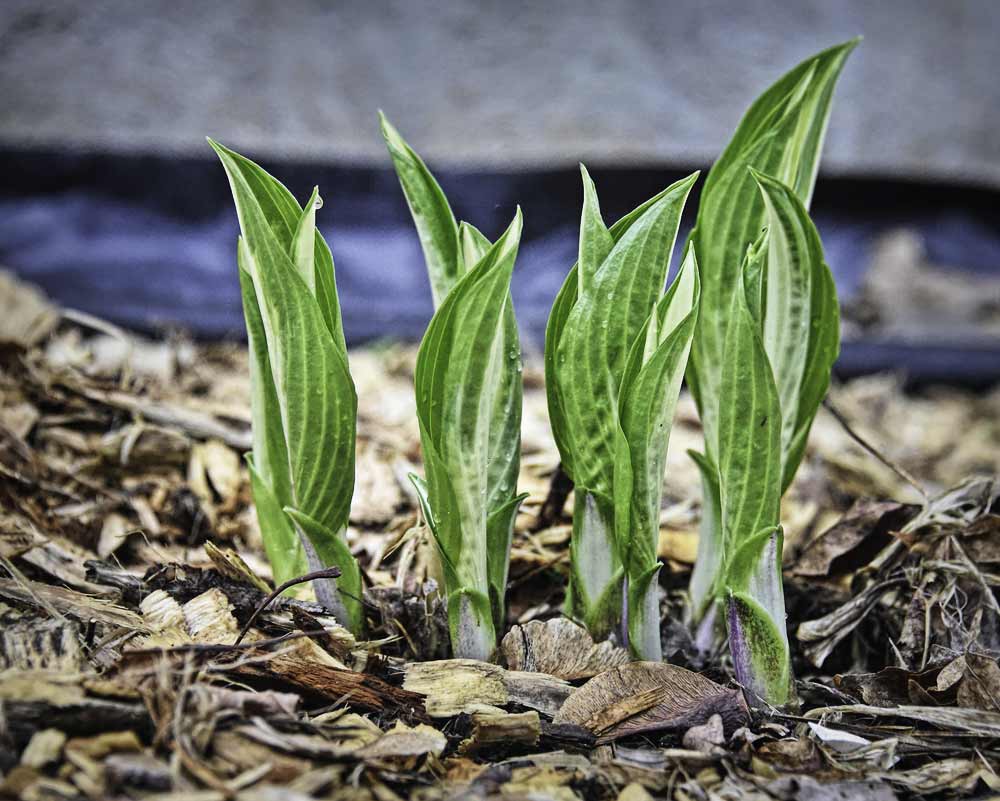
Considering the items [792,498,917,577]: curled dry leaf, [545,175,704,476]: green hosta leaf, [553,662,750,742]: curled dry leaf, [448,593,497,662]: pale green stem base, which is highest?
[545,175,704,476]: green hosta leaf

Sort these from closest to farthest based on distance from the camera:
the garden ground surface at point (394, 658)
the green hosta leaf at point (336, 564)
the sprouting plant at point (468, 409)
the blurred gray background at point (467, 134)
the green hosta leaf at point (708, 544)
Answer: the garden ground surface at point (394, 658) < the sprouting plant at point (468, 409) < the green hosta leaf at point (336, 564) < the green hosta leaf at point (708, 544) < the blurred gray background at point (467, 134)

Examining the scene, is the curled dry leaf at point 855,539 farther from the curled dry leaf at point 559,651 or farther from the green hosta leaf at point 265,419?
the green hosta leaf at point 265,419

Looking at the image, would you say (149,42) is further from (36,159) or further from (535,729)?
(535,729)

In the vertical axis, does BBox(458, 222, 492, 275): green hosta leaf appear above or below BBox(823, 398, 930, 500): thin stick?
above

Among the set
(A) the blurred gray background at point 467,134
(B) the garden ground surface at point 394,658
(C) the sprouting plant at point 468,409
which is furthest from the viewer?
(A) the blurred gray background at point 467,134

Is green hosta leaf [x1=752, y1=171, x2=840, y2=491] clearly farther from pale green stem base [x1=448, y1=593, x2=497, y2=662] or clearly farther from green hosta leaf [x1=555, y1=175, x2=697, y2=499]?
pale green stem base [x1=448, y1=593, x2=497, y2=662]

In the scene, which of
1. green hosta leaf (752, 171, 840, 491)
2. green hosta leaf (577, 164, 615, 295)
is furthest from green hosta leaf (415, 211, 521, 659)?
green hosta leaf (752, 171, 840, 491)

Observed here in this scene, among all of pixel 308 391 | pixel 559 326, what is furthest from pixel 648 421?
pixel 308 391

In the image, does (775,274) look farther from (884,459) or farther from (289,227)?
(289,227)

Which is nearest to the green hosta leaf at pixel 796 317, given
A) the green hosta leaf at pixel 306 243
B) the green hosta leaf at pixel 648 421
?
the green hosta leaf at pixel 648 421
